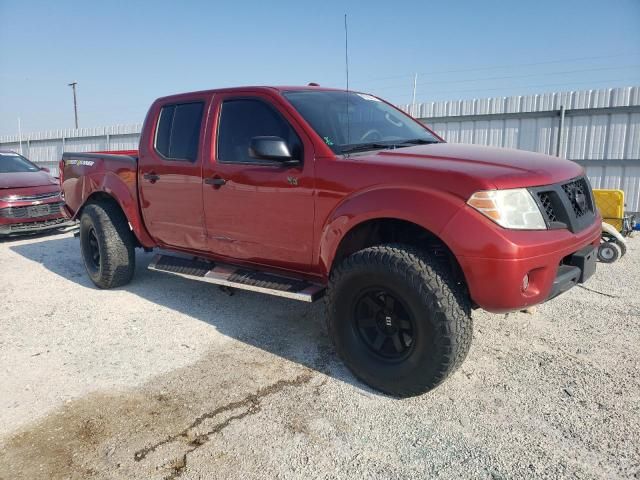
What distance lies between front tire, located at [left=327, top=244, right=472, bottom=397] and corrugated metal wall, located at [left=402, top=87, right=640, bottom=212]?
8.12 metres

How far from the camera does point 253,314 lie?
14.5 feet

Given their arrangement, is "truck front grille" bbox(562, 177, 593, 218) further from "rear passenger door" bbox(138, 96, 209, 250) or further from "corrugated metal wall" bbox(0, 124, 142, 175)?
"corrugated metal wall" bbox(0, 124, 142, 175)

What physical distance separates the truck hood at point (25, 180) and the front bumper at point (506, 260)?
8266 millimetres

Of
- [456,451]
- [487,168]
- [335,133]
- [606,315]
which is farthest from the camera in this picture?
[606,315]

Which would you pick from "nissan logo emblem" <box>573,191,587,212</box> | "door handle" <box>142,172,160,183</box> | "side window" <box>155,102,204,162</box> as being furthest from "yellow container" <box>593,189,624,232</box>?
"door handle" <box>142,172,160,183</box>

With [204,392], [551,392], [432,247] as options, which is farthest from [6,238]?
[551,392]

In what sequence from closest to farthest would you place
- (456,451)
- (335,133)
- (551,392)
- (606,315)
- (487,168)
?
1. (456,451)
2. (487,168)
3. (551,392)
4. (335,133)
5. (606,315)

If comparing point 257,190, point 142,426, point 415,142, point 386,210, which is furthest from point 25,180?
point 386,210

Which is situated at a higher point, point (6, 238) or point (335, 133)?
point (335, 133)

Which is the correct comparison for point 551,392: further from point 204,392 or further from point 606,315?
point 204,392

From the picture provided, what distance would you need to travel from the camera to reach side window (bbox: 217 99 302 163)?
11.7 ft

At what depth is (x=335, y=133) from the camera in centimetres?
344

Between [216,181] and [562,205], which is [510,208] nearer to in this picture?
[562,205]

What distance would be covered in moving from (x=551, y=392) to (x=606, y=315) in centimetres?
165
